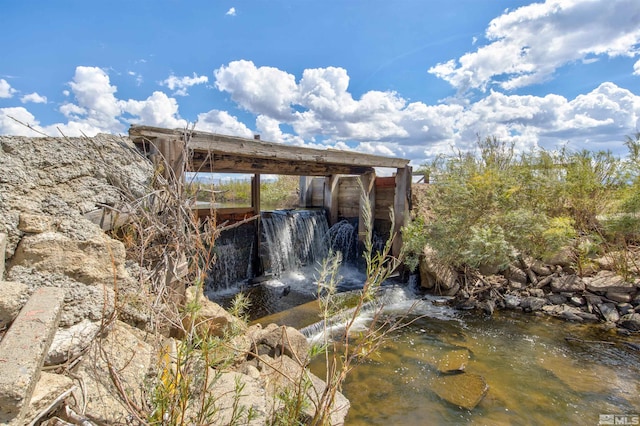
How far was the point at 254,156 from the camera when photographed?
5074 mm

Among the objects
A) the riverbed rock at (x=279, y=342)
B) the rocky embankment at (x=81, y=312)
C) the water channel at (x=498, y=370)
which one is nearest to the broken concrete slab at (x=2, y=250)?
the rocky embankment at (x=81, y=312)

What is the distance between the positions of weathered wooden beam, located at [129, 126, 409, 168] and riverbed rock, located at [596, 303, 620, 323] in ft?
15.4

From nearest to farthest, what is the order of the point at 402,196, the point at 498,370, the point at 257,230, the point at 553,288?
the point at 498,370 → the point at 553,288 → the point at 402,196 → the point at 257,230

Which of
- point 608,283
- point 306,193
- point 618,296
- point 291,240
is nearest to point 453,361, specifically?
point 618,296

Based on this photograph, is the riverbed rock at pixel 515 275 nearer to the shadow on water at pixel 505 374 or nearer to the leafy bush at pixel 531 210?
the leafy bush at pixel 531 210

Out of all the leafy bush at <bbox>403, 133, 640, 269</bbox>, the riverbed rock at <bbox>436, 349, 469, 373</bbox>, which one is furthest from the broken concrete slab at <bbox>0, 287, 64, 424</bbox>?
the leafy bush at <bbox>403, 133, 640, 269</bbox>

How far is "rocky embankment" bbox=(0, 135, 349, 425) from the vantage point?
1433 mm

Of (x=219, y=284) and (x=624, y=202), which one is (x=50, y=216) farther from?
(x=624, y=202)

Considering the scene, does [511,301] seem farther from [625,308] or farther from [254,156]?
[254,156]

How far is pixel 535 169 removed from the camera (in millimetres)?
6941

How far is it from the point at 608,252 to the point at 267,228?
7.34 meters

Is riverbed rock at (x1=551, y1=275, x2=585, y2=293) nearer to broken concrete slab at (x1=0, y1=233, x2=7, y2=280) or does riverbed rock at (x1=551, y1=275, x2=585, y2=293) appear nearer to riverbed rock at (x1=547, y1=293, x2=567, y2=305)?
riverbed rock at (x1=547, y1=293, x2=567, y2=305)

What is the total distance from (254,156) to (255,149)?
0.21 metres

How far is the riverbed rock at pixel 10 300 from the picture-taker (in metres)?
1.64
